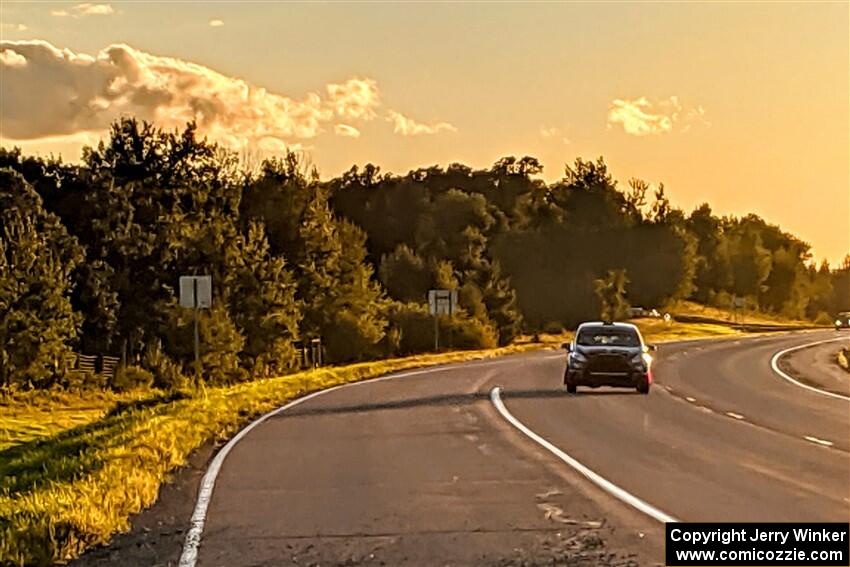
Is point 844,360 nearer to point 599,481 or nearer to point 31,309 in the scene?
point 31,309

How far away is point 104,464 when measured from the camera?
714 inches

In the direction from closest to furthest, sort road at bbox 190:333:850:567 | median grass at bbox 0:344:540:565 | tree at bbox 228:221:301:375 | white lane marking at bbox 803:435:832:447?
road at bbox 190:333:850:567 → median grass at bbox 0:344:540:565 → white lane marking at bbox 803:435:832:447 → tree at bbox 228:221:301:375

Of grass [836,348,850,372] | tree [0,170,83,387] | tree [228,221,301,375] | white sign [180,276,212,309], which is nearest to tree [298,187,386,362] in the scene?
tree [228,221,301,375]

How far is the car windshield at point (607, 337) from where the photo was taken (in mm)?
35406

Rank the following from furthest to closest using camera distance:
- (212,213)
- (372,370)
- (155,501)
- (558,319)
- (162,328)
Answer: (558,319) < (212,213) < (162,328) < (372,370) < (155,501)

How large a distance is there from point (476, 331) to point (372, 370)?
3027 cm

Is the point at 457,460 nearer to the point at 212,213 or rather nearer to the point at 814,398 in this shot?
the point at 814,398

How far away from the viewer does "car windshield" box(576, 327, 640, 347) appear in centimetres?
3541

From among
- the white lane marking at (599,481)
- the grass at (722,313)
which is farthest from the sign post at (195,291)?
the grass at (722,313)

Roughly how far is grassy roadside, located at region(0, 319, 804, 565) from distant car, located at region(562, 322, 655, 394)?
724 cm

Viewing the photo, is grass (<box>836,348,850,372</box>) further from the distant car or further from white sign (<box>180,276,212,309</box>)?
white sign (<box>180,276,212,309</box>)

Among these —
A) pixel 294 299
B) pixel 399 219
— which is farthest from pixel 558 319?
pixel 294 299

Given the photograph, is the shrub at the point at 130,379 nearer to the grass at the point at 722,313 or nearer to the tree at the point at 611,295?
the tree at the point at 611,295

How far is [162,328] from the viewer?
70250mm
